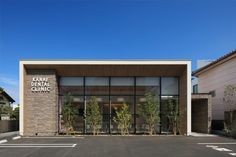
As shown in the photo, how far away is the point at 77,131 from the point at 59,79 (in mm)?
3962

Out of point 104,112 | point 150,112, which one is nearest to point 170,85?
point 150,112

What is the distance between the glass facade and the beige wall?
4342 mm

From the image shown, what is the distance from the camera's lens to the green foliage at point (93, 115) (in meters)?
21.7

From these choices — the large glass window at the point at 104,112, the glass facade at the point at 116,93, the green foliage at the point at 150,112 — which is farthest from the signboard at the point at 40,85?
the green foliage at the point at 150,112

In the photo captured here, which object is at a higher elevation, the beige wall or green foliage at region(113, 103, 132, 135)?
the beige wall

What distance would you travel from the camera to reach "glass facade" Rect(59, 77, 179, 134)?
22562 mm

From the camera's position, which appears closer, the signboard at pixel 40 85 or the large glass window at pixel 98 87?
the signboard at pixel 40 85

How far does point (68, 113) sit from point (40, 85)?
2.72 metres

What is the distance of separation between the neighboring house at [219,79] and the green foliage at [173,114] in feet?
13.8

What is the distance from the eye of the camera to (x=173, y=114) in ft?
71.8

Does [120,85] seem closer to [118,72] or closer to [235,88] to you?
[118,72]

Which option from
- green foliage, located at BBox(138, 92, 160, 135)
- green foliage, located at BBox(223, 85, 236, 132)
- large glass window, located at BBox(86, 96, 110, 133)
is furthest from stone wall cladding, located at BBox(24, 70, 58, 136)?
green foliage, located at BBox(223, 85, 236, 132)

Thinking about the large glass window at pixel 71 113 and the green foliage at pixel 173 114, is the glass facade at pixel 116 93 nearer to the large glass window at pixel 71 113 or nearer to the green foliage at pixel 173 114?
the large glass window at pixel 71 113

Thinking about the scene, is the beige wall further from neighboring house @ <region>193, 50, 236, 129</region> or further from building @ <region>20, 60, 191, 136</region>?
building @ <region>20, 60, 191, 136</region>
